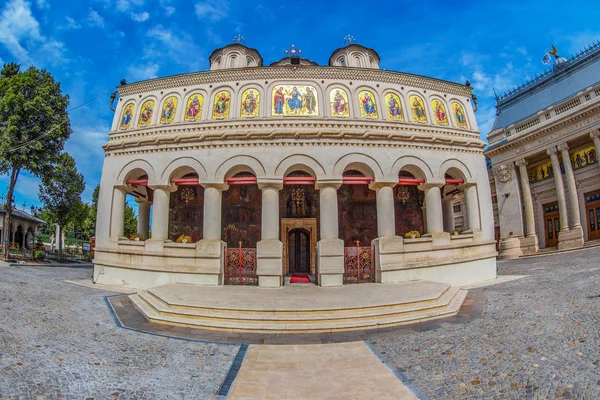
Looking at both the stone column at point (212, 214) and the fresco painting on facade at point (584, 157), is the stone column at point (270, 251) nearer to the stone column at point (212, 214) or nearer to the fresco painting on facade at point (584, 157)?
the stone column at point (212, 214)

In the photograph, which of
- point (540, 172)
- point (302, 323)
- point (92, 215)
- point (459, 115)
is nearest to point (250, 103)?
point (302, 323)

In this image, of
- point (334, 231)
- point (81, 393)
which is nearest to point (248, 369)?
point (81, 393)

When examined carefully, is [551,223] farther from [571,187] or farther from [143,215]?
[143,215]

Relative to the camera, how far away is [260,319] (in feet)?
26.9

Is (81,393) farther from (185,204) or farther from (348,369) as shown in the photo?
(185,204)

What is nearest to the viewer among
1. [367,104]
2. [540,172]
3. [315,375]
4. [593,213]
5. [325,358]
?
[315,375]

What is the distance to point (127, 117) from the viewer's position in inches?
654

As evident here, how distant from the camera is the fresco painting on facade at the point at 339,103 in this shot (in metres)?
15.2

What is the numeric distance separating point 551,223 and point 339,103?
23875 millimetres

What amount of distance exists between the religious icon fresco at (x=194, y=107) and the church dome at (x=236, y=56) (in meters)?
6.78

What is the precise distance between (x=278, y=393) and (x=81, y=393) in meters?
2.74

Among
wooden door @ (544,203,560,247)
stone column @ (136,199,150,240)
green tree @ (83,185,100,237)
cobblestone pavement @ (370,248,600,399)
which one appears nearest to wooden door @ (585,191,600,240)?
wooden door @ (544,203,560,247)

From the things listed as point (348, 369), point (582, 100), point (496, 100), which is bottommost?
point (348, 369)

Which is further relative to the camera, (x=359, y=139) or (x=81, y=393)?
(x=359, y=139)
